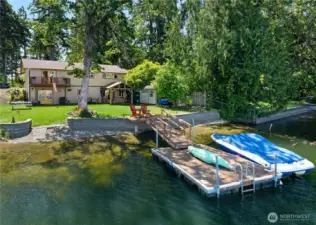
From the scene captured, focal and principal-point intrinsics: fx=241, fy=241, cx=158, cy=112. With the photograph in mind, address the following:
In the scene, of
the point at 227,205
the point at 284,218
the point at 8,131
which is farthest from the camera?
the point at 8,131

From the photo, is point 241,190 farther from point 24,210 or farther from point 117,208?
point 24,210

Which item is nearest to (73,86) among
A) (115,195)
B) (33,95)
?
(33,95)

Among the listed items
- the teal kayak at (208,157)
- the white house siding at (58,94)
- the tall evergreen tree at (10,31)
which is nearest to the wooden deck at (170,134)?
the teal kayak at (208,157)

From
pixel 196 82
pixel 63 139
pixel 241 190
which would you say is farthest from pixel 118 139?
pixel 196 82

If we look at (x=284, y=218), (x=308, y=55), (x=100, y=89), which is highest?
(x=308, y=55)

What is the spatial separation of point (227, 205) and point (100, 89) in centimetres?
2961

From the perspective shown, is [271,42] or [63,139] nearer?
[63,139]

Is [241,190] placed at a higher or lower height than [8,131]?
lower

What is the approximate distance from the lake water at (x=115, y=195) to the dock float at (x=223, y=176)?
304 mm

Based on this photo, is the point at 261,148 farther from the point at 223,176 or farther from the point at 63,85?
the point at 63,85

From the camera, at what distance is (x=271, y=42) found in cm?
2383

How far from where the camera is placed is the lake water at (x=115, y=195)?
7.27 metres

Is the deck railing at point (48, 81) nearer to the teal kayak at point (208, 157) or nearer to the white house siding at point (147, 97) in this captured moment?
the white house siding at point (147, 97)

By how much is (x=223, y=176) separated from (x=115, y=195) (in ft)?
13.6
